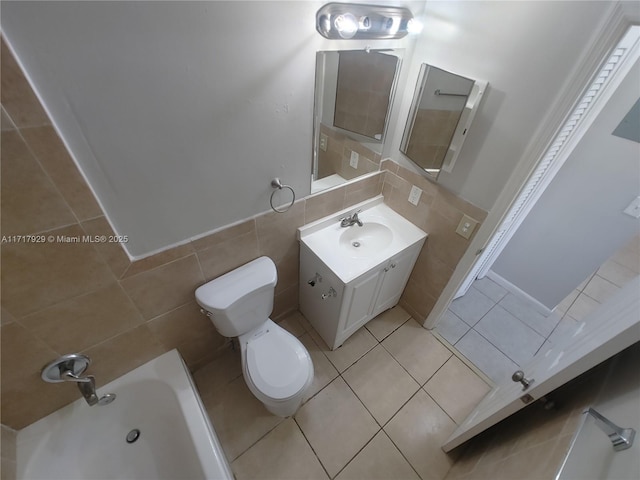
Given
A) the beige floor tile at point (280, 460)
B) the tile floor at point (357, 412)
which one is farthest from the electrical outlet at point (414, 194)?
the beige floor tile at point (280, 460)

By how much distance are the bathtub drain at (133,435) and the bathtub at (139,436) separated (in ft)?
0.04

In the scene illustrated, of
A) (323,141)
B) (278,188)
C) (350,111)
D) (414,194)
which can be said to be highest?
(350,111)

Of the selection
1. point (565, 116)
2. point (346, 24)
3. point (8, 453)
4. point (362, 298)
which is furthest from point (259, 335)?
point (565, 116)

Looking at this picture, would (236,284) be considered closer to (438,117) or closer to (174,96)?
(174,96)

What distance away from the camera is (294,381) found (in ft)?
4.30

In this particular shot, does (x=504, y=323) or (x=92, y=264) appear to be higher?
(x=92, y=264)

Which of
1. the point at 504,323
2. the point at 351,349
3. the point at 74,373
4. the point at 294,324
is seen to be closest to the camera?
the point at 74,373

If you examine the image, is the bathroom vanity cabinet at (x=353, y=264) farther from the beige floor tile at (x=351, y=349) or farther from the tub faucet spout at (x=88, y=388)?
the tub faucet spout at (x=88, y=388)

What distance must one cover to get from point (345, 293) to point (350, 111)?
1007 millimetres

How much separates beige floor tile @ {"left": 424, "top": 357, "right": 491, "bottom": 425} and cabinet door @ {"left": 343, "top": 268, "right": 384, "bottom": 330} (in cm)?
61

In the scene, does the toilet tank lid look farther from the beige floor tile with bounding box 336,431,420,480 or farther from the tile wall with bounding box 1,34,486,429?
the beige floor tile with bounding box 336,431,420,480

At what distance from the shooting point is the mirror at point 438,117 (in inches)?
47.6

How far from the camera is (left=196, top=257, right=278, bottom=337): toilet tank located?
1.26 meters

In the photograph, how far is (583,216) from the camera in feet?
5.79
